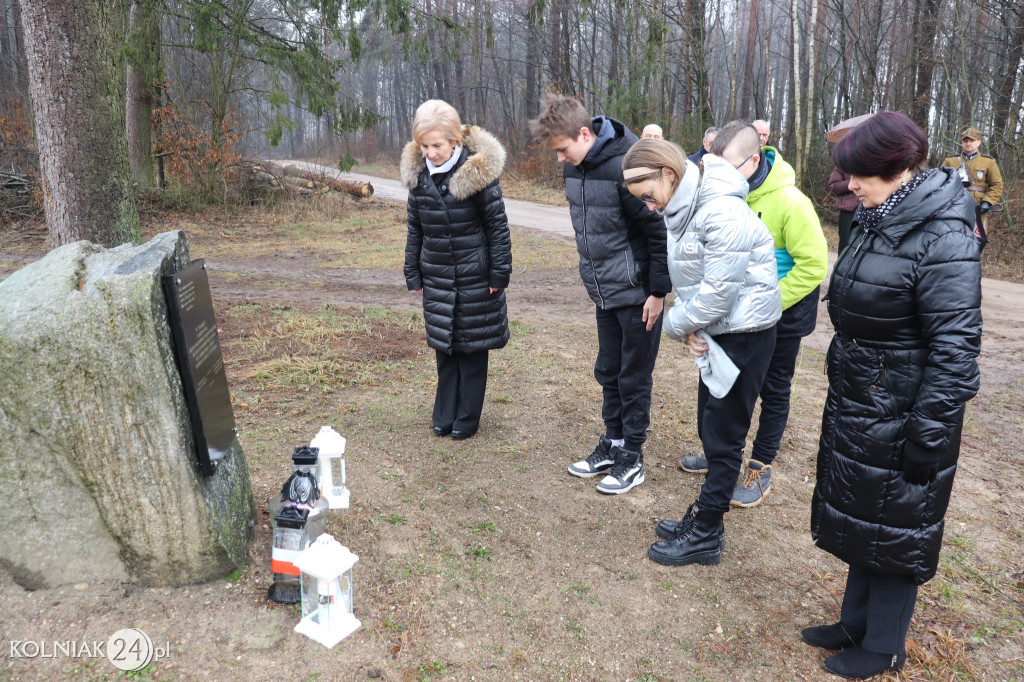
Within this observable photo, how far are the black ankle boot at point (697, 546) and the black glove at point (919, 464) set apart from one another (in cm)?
107

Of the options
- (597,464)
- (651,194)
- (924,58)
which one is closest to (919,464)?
(651,194)

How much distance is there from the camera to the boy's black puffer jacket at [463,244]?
3912 mm

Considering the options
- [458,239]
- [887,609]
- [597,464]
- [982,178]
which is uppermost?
[982,178]

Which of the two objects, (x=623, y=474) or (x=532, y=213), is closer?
(x=623, y=474)

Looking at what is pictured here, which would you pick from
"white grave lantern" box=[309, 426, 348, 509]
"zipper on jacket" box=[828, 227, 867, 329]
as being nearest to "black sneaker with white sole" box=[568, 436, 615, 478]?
"white grave lantern" box=[309, 426, 348, 509]

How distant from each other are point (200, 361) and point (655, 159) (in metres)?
1.97

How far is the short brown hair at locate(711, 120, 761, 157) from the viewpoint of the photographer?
352 centimetres

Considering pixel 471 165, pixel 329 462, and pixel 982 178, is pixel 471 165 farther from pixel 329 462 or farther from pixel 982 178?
pixel 982 178

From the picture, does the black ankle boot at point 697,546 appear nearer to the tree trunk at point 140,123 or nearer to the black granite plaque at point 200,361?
Answer: the black granite plaque at point 200,361

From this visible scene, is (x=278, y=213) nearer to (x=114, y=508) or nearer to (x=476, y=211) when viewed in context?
(x=476, y=211)

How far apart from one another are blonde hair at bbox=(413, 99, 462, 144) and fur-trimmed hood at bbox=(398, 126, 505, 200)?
0.37 feet

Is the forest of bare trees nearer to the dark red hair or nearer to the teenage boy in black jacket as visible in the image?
the teenage boy in black jacket

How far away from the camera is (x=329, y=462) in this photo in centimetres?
320

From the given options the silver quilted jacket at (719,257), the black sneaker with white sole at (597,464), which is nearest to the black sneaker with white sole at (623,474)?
the black sneaker with white sole at (597,464)
